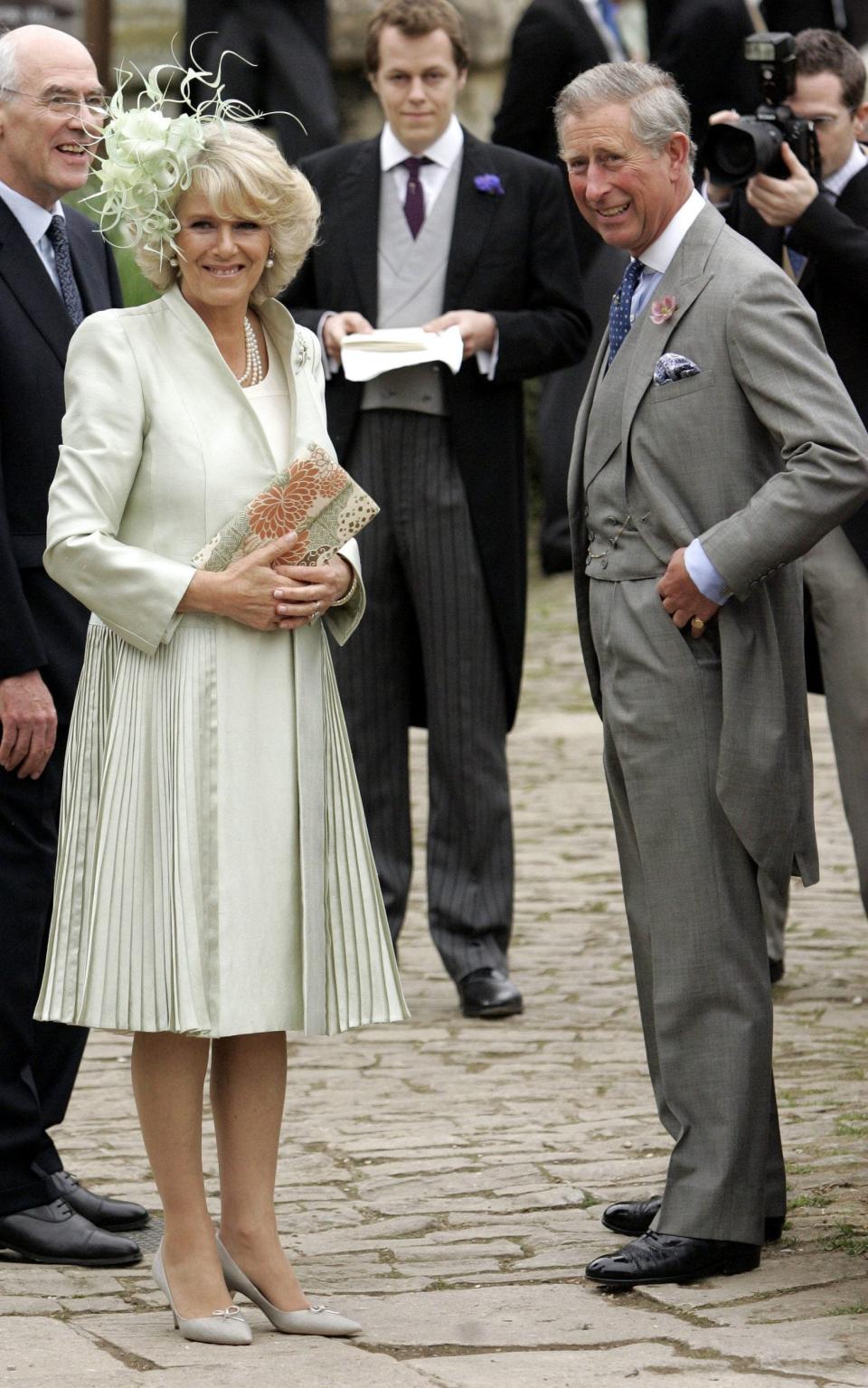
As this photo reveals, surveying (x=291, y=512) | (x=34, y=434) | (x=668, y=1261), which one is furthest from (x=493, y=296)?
(x=668, y=1261)

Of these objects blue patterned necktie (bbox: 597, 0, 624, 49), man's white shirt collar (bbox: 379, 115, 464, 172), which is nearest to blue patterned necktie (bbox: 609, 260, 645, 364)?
man's white shirt collar (bbox: 379, 115, 464, 172)

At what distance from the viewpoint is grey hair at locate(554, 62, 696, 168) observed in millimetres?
4113

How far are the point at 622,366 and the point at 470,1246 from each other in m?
1.71

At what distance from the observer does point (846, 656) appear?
235 inches

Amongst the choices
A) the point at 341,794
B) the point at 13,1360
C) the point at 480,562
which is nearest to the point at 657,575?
the point at 341,794

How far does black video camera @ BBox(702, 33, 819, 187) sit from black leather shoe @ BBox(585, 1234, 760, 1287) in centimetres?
243

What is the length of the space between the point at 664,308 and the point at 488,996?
2.66 meters

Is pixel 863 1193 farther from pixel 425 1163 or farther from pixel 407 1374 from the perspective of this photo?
pixel 407 1374

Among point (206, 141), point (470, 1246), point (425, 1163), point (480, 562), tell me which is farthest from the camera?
point (480, 562)

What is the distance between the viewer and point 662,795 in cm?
415

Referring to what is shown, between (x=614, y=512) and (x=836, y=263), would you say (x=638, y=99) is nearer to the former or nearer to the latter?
(x=614, y=512)

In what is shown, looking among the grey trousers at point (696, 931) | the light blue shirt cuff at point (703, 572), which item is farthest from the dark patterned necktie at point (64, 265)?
the light blue shirt cuff at point (703, 572)

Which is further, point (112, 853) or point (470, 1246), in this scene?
point (470, 1246)

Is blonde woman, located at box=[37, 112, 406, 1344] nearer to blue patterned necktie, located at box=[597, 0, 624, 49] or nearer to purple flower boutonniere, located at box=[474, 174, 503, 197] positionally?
purple flower boutonniere, located at box=[474, 174, 503, 197]
